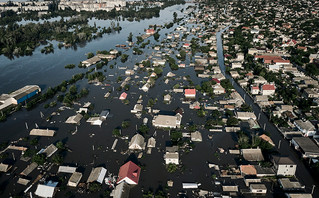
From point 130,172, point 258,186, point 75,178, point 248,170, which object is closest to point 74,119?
point 75,178

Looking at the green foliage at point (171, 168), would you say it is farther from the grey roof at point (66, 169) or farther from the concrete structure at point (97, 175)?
the grey roof at point (66, 169)

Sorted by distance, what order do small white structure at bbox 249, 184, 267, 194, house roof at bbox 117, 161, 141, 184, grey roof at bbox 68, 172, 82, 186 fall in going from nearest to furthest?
small white structure at bbox 249, 184, 267, 194 → grey roof at bbox 68, 172, 82, 186 → house roof at bbox 117, 161, 141, 184

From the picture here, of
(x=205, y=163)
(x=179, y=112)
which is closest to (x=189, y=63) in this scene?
(x=179, y=112)

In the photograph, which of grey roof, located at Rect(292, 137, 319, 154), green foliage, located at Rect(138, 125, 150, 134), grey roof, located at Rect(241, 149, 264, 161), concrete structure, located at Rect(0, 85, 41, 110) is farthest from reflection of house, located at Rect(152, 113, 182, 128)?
concrete structure, located at Rect(0, 85, 41, 110)

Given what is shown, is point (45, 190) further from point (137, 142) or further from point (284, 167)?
point (284, 167)

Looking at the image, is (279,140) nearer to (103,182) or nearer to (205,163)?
(205,163)

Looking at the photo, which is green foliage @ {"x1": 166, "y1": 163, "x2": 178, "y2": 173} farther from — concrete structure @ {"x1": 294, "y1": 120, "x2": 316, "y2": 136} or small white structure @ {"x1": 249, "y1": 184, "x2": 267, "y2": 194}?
concrete structure @ {"x1": 294, "y1": 120, "x2": 316, "y2": 136}
